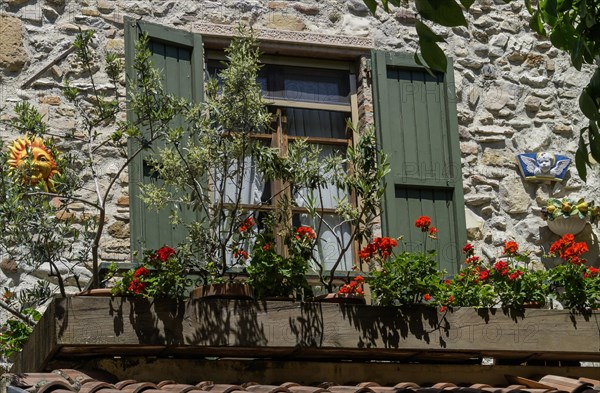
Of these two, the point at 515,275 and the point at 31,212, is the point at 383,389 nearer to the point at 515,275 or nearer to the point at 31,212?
the point at 515,275

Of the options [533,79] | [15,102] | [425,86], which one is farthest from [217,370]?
[533,79]

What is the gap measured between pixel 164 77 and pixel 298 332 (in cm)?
231

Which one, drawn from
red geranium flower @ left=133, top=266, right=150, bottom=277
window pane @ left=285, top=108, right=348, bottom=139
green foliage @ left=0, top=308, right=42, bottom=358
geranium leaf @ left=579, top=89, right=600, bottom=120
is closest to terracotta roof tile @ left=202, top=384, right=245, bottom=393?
red geranium flower @ left=133, top=266, right=150, bottom=277

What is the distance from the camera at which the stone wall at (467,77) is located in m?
7.45

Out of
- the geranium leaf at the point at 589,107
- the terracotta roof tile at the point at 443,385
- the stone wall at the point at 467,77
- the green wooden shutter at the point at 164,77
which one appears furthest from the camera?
the stone wall at the point at 467,77

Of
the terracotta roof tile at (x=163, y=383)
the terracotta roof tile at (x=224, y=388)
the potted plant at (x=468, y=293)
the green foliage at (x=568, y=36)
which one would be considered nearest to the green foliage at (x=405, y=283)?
the potted plant at (x=468, y=293)

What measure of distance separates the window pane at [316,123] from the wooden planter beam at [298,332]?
2251 millimetres

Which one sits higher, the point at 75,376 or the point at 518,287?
the point at 518,287

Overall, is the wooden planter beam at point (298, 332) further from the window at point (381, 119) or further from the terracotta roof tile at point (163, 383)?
the window at point (381, 119)

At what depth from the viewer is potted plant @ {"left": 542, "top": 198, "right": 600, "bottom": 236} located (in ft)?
26.6

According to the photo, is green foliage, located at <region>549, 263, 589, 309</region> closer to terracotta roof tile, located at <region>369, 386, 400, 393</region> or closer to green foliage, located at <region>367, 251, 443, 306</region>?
green foliage, located at <region>367, 251, 443, 306</region>

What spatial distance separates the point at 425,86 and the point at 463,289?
224cm

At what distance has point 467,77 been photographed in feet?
27.6

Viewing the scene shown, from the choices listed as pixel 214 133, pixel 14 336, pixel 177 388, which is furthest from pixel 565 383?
pixel 14 336
